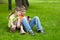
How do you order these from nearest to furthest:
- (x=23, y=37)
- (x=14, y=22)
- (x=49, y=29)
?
1. (x=23, y=37)
2. (x=14, y=22)
3. (x=49, y=29)

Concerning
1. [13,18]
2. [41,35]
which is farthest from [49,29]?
[13,18]

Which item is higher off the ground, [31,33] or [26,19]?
[26,19]

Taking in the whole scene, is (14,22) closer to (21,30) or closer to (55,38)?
(21,30)

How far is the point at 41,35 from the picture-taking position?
7.34 meters

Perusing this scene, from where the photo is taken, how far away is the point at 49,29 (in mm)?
8297

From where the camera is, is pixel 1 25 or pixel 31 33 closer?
pixel 31 33

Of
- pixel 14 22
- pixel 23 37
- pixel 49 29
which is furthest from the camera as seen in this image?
pixel 49 29

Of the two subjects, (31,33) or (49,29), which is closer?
(31,33)

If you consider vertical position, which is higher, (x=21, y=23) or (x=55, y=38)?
(x=21, y=23)

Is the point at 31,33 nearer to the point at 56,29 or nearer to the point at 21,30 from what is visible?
the point at 21,30

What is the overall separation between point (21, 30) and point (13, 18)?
493 millimetres

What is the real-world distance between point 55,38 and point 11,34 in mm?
1450

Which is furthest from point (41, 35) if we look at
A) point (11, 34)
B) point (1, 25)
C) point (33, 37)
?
point (1, 25)

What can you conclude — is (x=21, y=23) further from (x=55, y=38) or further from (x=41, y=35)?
(x=55, y=38)
